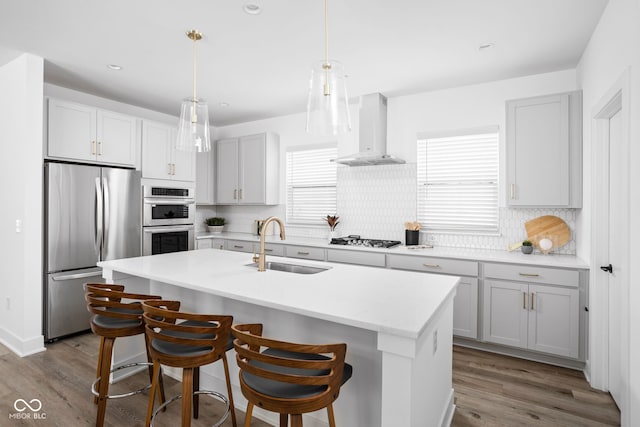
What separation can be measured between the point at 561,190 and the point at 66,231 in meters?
4.98

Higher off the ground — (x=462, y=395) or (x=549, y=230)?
(x=549, y=230)

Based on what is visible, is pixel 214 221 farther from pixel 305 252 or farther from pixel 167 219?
pixel 305 252

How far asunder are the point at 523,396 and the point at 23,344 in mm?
4385

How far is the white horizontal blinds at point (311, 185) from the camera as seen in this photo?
16.6 feet

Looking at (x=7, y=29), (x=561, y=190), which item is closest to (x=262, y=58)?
(x=7, y=29)

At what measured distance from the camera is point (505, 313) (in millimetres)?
3236

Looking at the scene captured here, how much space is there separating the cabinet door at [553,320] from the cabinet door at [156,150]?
15.0 feet

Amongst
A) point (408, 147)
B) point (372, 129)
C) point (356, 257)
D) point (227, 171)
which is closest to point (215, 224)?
point (227, 171)

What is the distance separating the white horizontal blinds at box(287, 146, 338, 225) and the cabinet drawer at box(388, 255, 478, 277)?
155 cm

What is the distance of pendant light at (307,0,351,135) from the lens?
1983mm

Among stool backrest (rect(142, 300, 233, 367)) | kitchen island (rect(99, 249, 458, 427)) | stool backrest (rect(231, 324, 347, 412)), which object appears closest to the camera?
stool backrest (rect(231, 324, 347, 412))

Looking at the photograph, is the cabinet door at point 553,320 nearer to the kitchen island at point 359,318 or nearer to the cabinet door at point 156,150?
the kitchen island at point 359,318

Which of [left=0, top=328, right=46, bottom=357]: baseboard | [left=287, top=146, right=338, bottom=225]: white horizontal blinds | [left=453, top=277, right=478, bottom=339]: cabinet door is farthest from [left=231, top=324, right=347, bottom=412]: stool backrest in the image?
[left=287, top=146, right=338, bottom=225]: white horizontal blinds

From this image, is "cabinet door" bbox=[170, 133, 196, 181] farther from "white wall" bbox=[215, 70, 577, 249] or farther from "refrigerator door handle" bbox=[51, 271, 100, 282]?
"refrigerator door handle" bbox=[51, 271, 100, 282]
